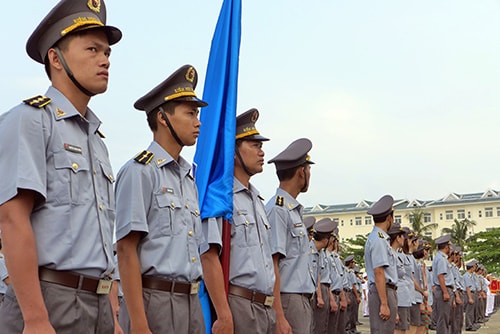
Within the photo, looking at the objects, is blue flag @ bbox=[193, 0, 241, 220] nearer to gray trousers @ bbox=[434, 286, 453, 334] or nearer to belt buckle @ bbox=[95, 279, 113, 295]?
belt buckle @ bbox=[95, 279, 113, 295]

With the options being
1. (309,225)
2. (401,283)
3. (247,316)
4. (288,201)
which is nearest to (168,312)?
(247,316)

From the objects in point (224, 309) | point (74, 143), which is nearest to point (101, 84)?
point (74, 143)

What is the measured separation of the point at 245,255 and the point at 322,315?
296 inches

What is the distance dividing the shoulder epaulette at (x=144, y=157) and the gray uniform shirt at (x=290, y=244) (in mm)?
1902

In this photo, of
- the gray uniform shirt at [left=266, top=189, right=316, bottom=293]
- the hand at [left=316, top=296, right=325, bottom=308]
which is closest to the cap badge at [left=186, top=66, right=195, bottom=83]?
the gray uniform shirt at [left=266, top=189, right=316, bottom=293]

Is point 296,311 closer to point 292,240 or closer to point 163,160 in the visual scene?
point 292,240

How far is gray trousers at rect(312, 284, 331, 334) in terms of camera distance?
11.5m

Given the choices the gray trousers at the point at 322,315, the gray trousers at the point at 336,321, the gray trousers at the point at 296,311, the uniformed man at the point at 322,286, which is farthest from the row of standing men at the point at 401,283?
the gray trousers at the point at 296,311

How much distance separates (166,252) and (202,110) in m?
1.88

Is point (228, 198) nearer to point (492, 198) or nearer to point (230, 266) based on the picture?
point (230, 266)

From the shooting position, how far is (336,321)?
1306cm

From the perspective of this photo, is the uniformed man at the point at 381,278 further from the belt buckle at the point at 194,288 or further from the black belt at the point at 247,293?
the belt buckle at the point at 194,288

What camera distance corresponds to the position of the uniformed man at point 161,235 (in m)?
3.34

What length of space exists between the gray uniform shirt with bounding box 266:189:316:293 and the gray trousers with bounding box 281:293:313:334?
0.18 feet
